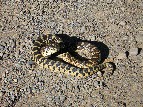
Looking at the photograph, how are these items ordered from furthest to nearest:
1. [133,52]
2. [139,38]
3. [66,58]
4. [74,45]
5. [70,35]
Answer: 1. [70,35]
2. [139,38]
3. [74,45]
4. [133,52]
5. [66,58]

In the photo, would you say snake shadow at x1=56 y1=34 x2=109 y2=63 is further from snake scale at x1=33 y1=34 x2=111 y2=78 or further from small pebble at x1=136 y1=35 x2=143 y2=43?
small pebble at x1=136 y1=35 x2=143 y2=43

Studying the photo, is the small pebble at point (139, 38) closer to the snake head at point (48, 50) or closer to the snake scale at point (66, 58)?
the snake scale at point (66, 58)

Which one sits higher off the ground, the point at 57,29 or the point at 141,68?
the point at 57,29

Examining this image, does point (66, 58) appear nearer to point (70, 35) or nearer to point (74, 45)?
point (74, 45)

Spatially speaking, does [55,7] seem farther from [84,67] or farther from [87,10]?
[84,67]

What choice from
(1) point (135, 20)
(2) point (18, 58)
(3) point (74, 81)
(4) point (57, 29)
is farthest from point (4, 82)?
(1) point (135, 20)

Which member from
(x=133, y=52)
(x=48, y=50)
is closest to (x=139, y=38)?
(x=133, y=52)
